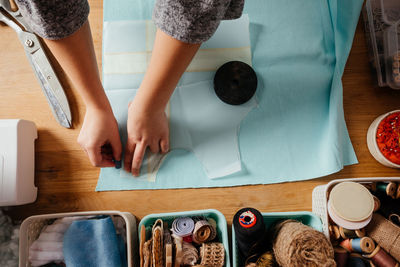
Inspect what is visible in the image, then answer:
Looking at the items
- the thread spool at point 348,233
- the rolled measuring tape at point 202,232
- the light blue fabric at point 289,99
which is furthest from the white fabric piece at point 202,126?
the thread spool at point 348,233

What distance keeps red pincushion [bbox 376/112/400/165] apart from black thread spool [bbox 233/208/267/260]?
330 mm

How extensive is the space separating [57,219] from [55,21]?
1.30 ft

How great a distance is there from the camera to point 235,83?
0.65m

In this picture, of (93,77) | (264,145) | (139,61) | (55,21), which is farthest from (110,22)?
(264,145)

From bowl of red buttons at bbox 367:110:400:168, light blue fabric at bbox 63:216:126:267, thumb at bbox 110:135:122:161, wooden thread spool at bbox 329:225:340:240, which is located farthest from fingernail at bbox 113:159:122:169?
bowl of red buttons at bbox 367:110:400:168

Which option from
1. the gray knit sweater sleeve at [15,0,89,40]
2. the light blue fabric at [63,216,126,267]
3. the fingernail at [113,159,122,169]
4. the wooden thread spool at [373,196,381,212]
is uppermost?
the gray knit sweater sleeve at [15,0,89,40]

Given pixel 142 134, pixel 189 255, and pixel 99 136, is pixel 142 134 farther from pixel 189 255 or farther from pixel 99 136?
pixel 189 255

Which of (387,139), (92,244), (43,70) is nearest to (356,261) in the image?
(387,139)

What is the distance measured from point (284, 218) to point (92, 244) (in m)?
0.38

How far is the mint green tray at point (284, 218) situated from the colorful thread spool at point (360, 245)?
0.19ft

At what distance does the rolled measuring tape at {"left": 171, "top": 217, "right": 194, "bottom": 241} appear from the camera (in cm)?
55

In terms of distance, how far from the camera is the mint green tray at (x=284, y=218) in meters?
0.55

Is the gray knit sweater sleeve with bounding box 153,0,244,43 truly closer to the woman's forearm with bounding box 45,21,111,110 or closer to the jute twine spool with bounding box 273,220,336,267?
the woman's forearm with bounding box 45,21,111,110

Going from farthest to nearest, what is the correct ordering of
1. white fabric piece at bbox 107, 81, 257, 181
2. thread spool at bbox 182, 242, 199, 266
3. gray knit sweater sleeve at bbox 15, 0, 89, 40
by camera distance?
white fabric piece at bbox 107, 81, 257, 181, thread spool at bbox 182, 242, 199, 266, gray knit sweater sleeve at bbox 15, 0, 89, 40
